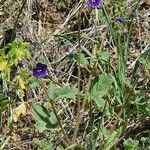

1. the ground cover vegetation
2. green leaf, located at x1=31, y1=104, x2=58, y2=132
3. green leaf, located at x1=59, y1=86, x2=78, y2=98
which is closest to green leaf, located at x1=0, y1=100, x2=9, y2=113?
the ground cover vegetation

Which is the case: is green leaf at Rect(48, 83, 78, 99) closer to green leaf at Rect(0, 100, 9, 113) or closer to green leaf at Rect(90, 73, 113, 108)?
green leaf at Rect(90, 73, 113, 108)

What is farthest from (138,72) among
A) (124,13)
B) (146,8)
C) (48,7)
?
(48,7)

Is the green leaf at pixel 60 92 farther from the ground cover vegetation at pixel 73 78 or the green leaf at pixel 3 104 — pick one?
the green leaf at pixel 3 104

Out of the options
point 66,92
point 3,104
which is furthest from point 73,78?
point 66,92

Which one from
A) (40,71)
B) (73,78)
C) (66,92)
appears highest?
(40,71)

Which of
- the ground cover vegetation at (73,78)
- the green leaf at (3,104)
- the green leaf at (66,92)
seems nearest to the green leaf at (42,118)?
the ground cover vegetation at (73,78)

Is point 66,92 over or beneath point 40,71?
beneath

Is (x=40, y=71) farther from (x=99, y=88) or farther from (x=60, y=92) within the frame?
(x=99, y=88)

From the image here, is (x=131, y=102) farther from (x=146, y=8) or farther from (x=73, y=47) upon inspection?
(x=146, y=8)
